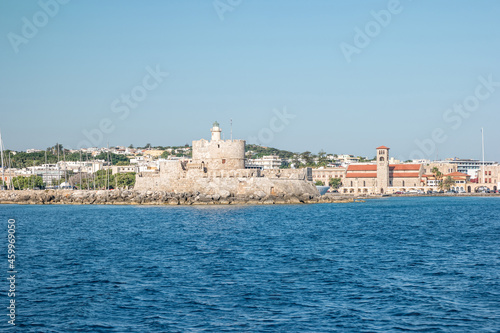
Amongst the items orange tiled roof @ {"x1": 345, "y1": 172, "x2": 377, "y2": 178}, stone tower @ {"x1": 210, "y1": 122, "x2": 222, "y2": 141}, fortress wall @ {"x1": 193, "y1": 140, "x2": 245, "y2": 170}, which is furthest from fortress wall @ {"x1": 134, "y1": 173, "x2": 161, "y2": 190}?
orange tiled roof @ {"x1": 345, "y1": 172, "x2": 377, "y2": 178}

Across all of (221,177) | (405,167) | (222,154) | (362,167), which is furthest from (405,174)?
(221,177)

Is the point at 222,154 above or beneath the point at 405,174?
above

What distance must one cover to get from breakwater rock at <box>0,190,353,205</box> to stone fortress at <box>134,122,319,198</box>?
39cm

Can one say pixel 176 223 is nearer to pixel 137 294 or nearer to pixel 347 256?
pixel 347 256

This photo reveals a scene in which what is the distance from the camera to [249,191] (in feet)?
173

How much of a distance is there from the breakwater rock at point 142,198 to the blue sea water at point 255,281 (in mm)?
23760

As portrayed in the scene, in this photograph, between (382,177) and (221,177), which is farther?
(382,177)

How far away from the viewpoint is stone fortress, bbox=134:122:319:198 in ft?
173

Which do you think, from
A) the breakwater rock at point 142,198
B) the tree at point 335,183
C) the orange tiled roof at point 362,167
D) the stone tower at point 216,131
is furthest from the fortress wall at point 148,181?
the orange tiled roof at point 362,167

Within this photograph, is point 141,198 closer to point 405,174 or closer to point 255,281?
point 255,281

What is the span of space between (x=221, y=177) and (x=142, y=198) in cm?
762

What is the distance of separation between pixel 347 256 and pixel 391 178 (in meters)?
87.2

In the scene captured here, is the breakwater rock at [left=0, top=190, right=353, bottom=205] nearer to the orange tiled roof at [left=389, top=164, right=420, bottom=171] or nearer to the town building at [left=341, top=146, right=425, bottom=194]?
the town building at [left=341, top=146, right=425, bottom=194]

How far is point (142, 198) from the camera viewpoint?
54.2 metres
